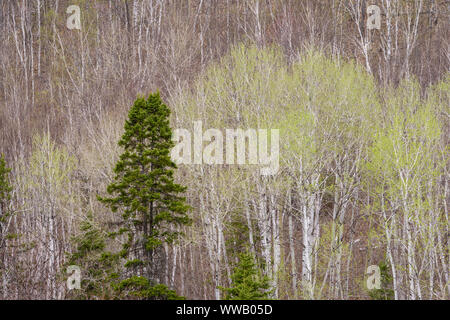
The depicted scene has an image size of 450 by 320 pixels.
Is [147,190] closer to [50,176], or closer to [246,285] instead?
[246,285]

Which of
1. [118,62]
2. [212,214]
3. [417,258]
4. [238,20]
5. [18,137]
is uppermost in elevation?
[238,20]

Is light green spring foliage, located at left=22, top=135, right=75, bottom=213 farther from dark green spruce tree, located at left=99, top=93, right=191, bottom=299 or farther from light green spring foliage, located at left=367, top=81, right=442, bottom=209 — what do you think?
light green spring foliage, located at left=367, top=81, right=442, bottom=209

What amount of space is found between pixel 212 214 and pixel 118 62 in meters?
18.8

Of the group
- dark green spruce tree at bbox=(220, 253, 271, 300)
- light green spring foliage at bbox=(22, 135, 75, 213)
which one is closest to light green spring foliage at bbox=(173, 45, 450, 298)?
dark green spruce tree at bbox=(220, 253, 271, 300)

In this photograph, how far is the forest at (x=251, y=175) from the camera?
15688 millimetres

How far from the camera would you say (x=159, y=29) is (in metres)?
34.1

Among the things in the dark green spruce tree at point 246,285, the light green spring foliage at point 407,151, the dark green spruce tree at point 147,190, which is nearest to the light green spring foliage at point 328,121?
the light green spring foliage at point 407,151

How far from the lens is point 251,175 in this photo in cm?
1812

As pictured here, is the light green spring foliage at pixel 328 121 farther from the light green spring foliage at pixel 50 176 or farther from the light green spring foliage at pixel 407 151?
the light green spring foliage at pixel 50 176

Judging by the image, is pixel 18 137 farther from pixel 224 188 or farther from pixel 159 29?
pixel 224 188

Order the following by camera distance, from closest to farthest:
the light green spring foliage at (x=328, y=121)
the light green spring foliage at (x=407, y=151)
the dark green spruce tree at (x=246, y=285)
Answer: the dark green spruce tree at (x=246, y=285)
the light green spring foliage at (x=407, y=151)
the light green spring foliage at (x=328, y=121)

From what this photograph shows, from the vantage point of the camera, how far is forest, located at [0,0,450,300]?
51.5ft

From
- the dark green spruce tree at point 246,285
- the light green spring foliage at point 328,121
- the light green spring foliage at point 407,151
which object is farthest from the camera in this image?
the light green spring foliage at point 328,121
